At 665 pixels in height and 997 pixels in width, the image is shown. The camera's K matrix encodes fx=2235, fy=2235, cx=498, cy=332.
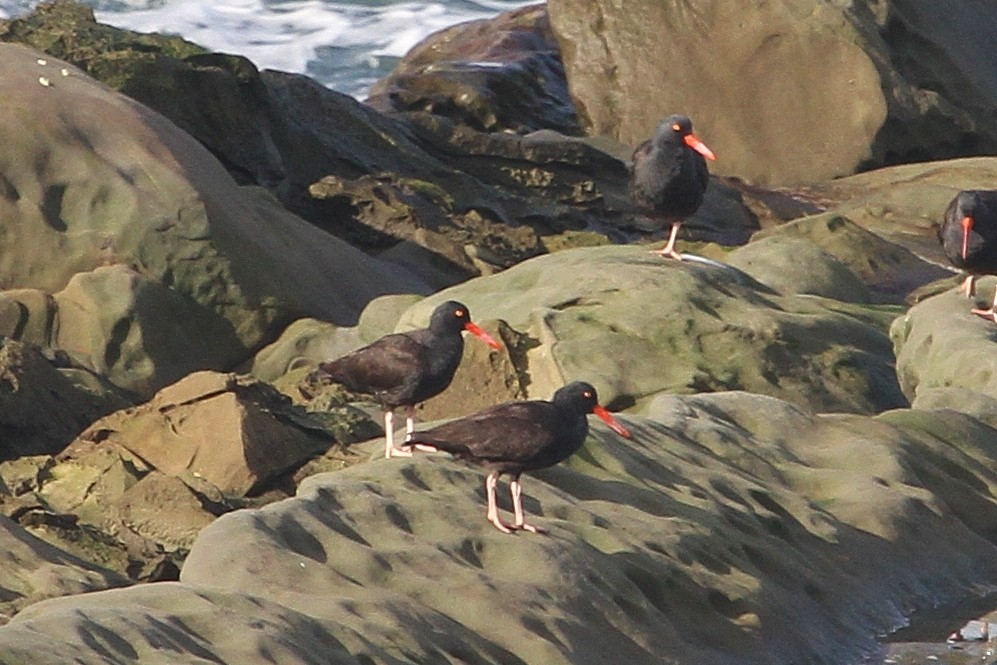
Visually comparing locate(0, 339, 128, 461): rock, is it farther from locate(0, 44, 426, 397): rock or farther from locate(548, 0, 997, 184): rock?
locate(548, 0, 997, 184): rock

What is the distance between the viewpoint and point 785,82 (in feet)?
62.8

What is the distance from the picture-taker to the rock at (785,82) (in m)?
19.0

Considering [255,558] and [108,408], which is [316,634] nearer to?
[255,558]

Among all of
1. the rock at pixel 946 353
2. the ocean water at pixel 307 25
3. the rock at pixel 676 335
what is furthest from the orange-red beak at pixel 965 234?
the ocean water at pixel 307 25

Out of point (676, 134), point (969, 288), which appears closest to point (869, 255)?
point (969, 288)

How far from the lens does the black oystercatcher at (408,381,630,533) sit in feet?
24.5

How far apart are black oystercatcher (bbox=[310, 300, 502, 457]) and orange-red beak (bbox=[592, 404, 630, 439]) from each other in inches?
29.6

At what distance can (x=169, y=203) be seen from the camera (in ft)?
40.3

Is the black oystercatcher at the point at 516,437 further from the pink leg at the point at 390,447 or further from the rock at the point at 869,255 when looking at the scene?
the rock at the point at 869,255

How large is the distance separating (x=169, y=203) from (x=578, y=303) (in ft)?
8.36

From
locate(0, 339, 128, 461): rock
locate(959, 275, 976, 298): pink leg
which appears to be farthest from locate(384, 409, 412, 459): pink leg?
locate(959, 275, 976, 298): pink leg

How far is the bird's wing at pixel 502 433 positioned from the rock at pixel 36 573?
1.21m

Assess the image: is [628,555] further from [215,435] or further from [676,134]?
[676,134]

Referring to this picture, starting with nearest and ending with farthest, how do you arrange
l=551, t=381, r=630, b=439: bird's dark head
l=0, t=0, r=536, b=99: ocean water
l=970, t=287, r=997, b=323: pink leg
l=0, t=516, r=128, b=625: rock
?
l=0, t=516, r=128, b=625: rock → l=551, t=381, r=630, b=439: bird's dark head → l=970, t=287, r=997, b=323: pink leg → l=0, t=0, r=536, b=99: ocean water
